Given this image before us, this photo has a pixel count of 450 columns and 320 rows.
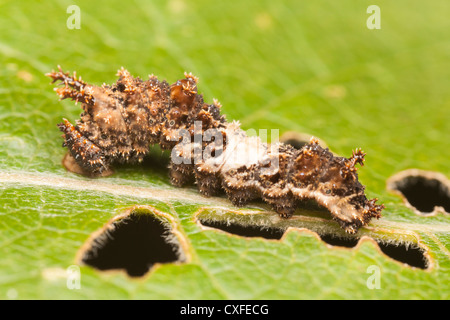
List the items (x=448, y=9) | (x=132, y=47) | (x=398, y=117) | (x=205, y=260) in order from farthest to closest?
(x=448, y=9) < (x=398, y=117) < (x=132, y=47) < (x=205, y=260)

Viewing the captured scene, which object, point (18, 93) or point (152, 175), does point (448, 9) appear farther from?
point (18, 93)

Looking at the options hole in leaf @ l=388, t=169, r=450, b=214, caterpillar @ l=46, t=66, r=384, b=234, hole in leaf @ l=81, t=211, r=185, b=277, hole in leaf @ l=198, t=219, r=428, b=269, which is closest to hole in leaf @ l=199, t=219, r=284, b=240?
hole in leaf @ l=198, t=219, r=428, b=269

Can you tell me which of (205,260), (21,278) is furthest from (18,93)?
(205,260)

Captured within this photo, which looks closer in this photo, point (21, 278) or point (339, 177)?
point (21, 278)

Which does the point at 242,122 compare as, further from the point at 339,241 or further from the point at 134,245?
the point at 134,245

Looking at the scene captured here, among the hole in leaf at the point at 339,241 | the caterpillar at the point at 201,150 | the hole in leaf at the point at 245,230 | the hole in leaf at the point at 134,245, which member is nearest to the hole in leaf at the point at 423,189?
the caterpillar at the point at 201,150

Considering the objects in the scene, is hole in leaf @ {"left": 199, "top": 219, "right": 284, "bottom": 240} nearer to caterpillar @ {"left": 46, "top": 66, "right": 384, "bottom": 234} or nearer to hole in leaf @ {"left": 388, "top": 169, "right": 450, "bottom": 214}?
caterpillar @ {"left": 46, "top": 66, "right": 384, "bottom": 234}

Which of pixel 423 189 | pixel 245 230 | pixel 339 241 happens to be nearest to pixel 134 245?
pixel 245 230

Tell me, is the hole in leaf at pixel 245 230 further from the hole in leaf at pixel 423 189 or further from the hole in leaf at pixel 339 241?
the hole in leaf at pixel 423 189
